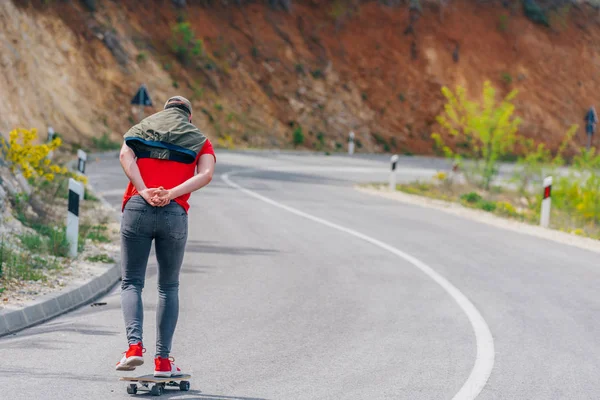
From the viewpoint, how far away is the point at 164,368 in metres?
6.14

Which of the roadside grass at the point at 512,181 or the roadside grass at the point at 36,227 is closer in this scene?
the roadside grass at the point at 36,227

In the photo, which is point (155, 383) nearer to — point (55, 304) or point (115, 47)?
point (55, 304)

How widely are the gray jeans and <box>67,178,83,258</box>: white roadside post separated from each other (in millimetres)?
5190

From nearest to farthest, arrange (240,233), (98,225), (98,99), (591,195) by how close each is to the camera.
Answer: (98,225) → (240,233) → (591,195) → (98,99)

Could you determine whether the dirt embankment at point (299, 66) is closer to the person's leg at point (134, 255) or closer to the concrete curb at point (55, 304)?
the concrete curb at point (55, 304)

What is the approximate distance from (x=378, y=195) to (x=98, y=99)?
2063 cm

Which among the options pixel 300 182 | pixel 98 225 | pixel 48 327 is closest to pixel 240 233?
pixel 98 225

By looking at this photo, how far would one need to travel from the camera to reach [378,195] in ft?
81.1

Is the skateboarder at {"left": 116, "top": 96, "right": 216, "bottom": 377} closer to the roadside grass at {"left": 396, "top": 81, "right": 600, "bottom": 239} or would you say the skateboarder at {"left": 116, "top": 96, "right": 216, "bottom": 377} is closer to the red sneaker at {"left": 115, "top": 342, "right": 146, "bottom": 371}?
the red sneaker at {"left": 115, "top": 342, "right": 146, "bottom": 371}

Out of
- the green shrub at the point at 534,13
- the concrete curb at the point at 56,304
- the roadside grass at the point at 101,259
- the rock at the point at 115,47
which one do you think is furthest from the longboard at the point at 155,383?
the green shrub at the point at 534,13

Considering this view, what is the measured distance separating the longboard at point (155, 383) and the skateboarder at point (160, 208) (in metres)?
0.07

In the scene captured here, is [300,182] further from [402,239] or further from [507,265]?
[507,265]

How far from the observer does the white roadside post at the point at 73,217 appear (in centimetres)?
1137

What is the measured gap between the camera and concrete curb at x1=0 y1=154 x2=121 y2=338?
317 inches
